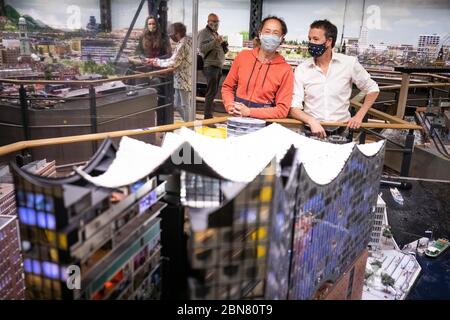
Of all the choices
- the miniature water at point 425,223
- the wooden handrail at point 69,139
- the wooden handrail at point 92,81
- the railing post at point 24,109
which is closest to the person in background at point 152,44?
the wooden handrail at point 92,81

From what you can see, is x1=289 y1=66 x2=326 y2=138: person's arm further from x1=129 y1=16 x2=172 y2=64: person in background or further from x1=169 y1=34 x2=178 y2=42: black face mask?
x1=129 y1=16 x2=172 y2=64: person in background

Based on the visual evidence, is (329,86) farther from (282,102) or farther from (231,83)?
(231,83)

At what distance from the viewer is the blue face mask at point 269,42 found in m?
2.19

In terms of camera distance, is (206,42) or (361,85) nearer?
(361,85)

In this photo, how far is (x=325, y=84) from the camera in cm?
243

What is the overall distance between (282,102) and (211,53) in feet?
7.78

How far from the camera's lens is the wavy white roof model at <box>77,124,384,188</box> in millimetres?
899

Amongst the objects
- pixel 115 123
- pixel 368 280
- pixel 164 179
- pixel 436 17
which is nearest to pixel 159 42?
pixel 115 123

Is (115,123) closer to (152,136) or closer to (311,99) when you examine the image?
(152,136)

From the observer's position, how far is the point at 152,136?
233 cm

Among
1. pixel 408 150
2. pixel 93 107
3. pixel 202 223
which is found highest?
pixel 202 223

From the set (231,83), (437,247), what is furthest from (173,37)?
(437,247)

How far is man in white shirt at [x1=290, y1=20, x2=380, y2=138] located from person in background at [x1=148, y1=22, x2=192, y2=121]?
1.32 meters

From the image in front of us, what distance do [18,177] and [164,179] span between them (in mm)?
289
